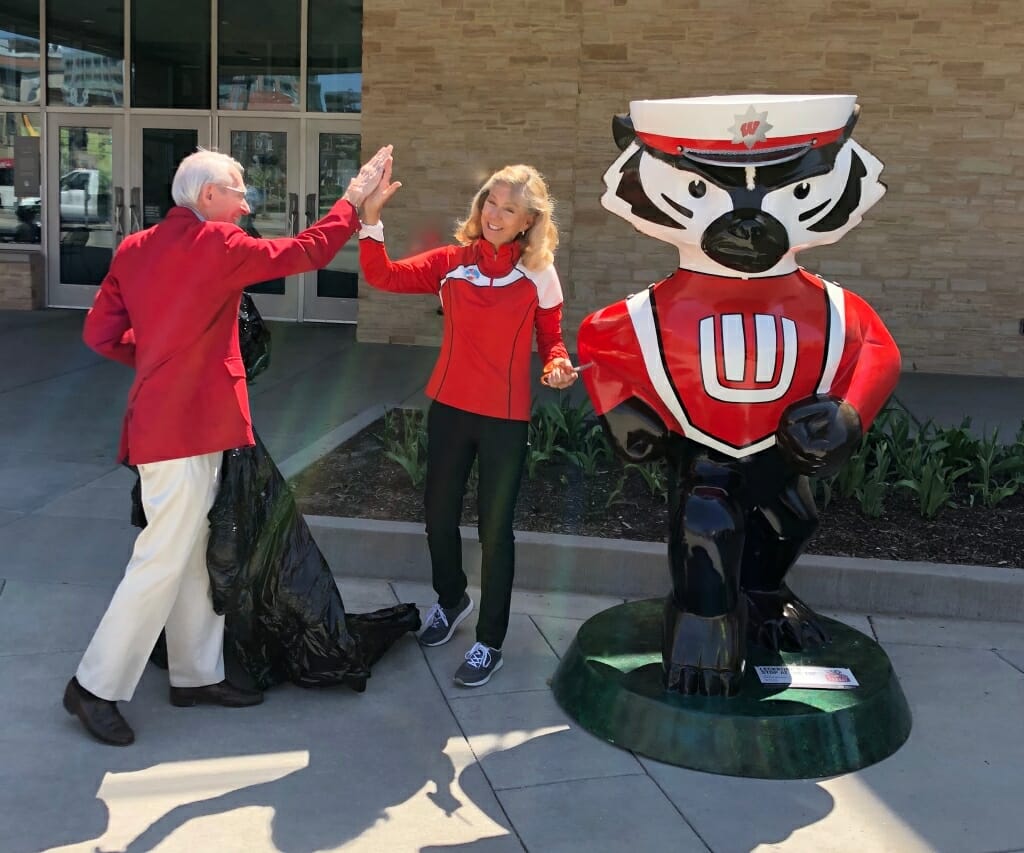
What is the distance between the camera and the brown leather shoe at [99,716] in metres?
3.21

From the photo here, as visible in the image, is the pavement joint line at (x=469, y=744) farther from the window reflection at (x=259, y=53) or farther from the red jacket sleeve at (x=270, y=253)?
the window reflection at (x=259, y=53)

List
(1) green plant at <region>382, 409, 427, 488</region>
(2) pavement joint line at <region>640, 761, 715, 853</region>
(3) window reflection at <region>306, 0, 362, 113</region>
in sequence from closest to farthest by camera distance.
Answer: (2) pavement joint line at <region>640, 761, 715, 853</region>
(1) green plant at <region>382, 409, 427, 488</region>
(3) window reflection at <region>306, 0, 362, 113</region>

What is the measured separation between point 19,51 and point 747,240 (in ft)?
39.5

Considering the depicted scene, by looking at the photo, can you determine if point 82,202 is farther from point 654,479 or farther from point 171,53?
point 654,479

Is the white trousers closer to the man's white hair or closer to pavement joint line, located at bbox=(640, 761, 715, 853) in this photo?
the man's white hair

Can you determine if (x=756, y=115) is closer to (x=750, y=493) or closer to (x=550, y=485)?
(x=750, y=493)

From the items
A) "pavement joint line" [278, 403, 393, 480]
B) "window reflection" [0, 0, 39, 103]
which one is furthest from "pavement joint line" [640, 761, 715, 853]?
"window reflection" [0, 0, 39, 103]

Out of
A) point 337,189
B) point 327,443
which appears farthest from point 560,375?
point 337,189

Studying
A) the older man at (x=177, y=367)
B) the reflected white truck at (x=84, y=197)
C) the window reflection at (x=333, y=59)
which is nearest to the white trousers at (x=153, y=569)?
the older man at (x=177, y=367)

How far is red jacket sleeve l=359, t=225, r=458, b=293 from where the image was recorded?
11.7ft

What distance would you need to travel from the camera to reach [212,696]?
348 cm

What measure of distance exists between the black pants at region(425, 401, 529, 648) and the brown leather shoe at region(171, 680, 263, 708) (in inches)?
31.9

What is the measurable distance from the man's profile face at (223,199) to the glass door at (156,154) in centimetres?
979

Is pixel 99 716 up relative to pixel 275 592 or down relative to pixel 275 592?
down
